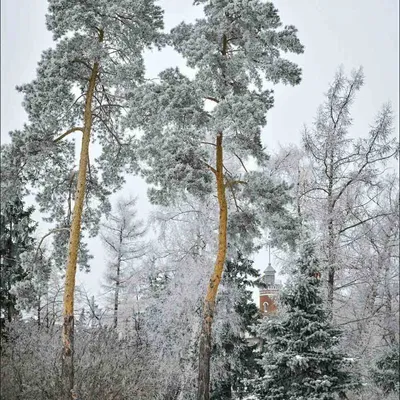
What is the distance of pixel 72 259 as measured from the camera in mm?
11711

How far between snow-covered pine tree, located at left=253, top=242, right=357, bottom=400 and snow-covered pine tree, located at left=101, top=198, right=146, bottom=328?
510 inches

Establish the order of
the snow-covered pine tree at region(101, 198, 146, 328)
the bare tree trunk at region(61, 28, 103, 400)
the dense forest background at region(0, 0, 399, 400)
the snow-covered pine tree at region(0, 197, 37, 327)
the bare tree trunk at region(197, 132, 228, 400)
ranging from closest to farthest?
the bare tree trunk at region(61, 28, 103, 400), the dense forest background at region(0, 0, 399, 400), the bare tree trunk at region(197, 132, 228, 400), the snow-covered pine tree at region(0, 197, 37, 327), the snow-covered pine tree at region(101, 198, 146, 328)

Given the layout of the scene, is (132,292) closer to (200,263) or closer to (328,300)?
(200,263)

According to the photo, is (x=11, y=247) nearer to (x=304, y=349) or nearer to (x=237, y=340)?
(x=237, y=340)

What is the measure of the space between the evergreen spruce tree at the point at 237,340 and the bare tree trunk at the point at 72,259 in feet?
23.5

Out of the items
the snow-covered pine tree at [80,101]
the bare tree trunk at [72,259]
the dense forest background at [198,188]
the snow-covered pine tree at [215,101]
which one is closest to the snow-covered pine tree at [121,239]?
the dense forest background at [198,188]

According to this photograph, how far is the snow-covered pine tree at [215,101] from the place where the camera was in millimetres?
12281

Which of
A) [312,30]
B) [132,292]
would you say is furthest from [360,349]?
[312,30]

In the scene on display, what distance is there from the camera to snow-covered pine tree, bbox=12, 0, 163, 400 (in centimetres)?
1184

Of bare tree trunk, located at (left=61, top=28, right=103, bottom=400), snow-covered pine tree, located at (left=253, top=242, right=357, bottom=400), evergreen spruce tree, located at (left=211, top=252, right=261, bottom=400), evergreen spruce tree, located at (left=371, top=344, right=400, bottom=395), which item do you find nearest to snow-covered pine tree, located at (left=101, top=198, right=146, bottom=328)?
evergreen spruce tree, located at (left=211, top=252, right=261, bottom=400)

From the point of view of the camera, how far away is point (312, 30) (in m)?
35.5

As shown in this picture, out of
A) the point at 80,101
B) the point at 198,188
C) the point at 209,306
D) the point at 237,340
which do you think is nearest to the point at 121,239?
the point at 237,340

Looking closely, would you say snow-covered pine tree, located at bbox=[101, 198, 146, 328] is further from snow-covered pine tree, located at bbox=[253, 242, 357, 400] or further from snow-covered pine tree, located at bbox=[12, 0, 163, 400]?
snow-covered pine tree, located at bbox=[253, 242, 357, 400]

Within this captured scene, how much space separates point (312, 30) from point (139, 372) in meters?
29.0
